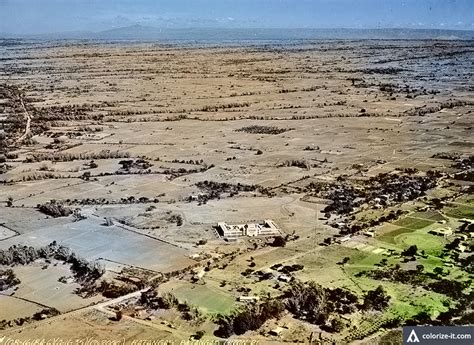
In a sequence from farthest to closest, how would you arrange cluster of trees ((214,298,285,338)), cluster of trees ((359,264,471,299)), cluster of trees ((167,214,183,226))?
cluster of trees ((167,214,183,226)) < cluster of trees ((359,264,471,299)) < cluster of trees ((214,298,285,338))

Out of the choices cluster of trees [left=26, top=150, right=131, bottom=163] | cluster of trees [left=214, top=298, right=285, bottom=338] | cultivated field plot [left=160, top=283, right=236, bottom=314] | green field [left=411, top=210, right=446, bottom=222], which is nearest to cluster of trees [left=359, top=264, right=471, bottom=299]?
cluster of trees [left=214, top=298, right=285, bottom=338]

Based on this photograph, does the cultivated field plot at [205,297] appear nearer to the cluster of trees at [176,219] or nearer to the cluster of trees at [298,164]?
the cluster of trees at [176,219]

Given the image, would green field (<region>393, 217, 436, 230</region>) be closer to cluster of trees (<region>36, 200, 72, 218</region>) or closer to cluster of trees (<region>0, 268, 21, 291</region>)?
cluster of trees (<region>36, 200, 72, 218</region>)

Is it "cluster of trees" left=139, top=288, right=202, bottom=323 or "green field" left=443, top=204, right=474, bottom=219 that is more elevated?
"green field" left=443, top=204, right=474, bottom=219

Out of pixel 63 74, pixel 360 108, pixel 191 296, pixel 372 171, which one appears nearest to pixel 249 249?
pixel 191 296

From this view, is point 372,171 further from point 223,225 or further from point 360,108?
point 360,108

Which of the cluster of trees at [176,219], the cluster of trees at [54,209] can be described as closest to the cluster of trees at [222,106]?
the cluster of trees at [54,209]

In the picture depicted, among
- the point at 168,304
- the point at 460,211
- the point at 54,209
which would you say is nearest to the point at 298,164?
the point at 460,211
